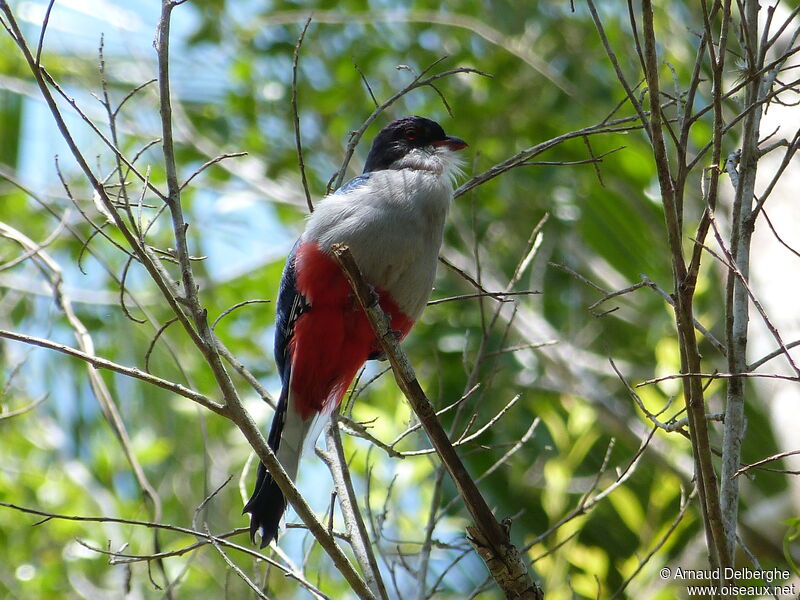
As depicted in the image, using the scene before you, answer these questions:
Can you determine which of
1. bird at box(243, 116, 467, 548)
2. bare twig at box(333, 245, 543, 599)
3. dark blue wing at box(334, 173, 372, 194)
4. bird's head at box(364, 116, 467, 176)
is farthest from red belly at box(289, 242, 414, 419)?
bare twig at box(333, 245, 543, 599)

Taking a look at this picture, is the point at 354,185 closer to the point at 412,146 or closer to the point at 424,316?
the point at 412,146

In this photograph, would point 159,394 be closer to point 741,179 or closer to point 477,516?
point 477,516

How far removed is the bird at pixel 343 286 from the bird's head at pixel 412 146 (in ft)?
0.88

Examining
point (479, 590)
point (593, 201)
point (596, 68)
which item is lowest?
point (479, 590)

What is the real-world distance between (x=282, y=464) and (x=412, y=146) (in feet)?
5.64

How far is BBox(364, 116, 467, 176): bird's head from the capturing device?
4.44 metres

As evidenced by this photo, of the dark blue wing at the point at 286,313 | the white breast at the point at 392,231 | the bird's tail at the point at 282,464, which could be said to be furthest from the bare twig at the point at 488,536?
the dark blue wing at the point at 286,313

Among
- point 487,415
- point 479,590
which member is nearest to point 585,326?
point 487,415

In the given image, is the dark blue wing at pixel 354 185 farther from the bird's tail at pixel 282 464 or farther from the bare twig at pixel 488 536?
the bare twig at pixel 488 536

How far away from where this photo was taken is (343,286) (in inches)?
150

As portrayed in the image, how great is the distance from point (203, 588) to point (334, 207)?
468 cm

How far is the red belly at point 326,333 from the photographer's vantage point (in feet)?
12.6

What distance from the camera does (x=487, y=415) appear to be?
236 inches

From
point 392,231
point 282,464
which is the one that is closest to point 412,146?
point 392,231
